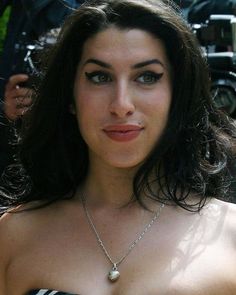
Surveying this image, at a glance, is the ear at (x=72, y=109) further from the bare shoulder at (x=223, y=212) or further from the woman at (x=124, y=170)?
the bare shoulder at (x=223, y=212)

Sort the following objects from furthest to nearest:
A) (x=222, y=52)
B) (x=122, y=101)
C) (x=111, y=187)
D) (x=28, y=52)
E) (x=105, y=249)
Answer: (x=222, y=52)
(x=28, y=52)
(x=111, y=187)
(x=105, y=249)
(x=122, y=101)

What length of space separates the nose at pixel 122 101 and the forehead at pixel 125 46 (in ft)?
0.29

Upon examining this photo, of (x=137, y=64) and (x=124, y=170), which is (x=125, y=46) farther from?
(x=124, y=170)

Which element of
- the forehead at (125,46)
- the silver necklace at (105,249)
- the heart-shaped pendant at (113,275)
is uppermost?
the forehead at (125,46)

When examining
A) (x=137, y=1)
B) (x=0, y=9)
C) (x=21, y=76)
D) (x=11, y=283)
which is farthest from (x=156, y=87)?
(x=0, y=9)

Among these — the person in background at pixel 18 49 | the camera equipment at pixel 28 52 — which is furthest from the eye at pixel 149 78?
the camera equipment at pixel 28 52

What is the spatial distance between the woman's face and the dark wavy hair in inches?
1.8

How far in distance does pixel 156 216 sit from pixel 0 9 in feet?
6.47

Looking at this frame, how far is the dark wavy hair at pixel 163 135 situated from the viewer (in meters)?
2.51

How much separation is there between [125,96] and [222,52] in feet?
5.45

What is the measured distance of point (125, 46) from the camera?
2.42 meters

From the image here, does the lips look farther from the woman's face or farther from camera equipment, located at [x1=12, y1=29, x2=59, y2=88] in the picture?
camera equipment, located at [x1=12, y1=29, x2=59, y2=88]

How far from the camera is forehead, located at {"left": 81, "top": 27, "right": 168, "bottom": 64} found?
242cm

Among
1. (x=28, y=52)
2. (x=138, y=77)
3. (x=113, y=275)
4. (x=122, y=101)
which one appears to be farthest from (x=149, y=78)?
(x=28, y=52)
